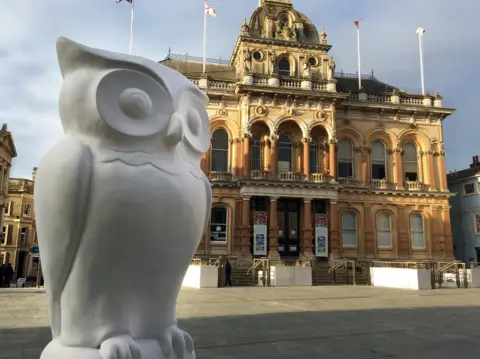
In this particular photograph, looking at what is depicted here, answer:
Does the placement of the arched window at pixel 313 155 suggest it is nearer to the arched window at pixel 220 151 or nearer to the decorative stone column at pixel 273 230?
the decorative stone column at pixel 273 230

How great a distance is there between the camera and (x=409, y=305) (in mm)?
10992

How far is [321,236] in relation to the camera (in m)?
23.2

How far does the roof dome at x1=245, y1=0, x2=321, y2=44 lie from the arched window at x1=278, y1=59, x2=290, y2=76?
1427mm

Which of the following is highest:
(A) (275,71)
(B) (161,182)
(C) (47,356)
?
(A) (275,71)

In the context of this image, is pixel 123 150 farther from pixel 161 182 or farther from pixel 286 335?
pixel 286 335

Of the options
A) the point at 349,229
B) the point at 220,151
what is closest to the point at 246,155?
the point at 220,151

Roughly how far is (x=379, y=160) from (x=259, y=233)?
9.81 metres

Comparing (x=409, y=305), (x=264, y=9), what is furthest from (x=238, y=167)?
(x=409, y=305)

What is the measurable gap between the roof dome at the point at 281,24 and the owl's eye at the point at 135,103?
24.7 m

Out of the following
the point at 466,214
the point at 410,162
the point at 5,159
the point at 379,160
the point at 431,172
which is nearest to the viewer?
the point at 431,172

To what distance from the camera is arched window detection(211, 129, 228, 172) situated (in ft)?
79.8

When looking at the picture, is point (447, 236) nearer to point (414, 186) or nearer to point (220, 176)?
point (414, 186)

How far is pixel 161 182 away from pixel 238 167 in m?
21.1

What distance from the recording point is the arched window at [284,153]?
81.2 ft
